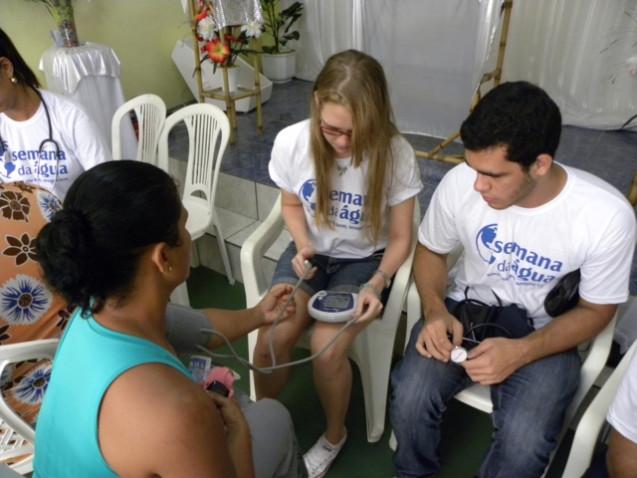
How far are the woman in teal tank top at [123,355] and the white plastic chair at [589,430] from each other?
0.70 m

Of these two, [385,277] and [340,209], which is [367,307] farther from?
[340,209]

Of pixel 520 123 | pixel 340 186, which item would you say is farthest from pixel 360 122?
pixel 520 123

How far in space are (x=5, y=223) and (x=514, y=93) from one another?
3.93ft

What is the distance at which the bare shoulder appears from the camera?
653 millimetres

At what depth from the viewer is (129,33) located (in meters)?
3.29

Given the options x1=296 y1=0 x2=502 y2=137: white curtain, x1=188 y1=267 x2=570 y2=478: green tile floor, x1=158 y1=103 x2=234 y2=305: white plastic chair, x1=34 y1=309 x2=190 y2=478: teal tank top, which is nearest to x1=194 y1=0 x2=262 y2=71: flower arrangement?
x1=296 y1=0 x2=502 y2=137: white curtain

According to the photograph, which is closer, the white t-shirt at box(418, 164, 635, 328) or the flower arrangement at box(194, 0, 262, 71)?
the white t-shirt at box(418, 164, 635, 328)

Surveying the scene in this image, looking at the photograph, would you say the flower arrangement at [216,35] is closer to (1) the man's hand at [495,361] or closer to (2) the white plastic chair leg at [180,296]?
(2) the white plastic chair leg at [180,296]

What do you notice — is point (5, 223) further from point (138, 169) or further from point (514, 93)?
point (514, 93)

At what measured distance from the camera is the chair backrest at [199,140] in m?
2.17

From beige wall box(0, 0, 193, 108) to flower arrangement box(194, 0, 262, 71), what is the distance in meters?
0.71

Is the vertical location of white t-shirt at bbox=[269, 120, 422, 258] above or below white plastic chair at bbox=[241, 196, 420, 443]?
above

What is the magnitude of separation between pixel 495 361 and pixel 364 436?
616 mm

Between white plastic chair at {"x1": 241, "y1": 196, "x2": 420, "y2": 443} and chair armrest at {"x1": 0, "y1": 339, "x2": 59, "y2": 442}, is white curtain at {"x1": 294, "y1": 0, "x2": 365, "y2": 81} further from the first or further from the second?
chair armrest at {"x1": 0, "y1": 339, "x2": 59, "y2": 442}
